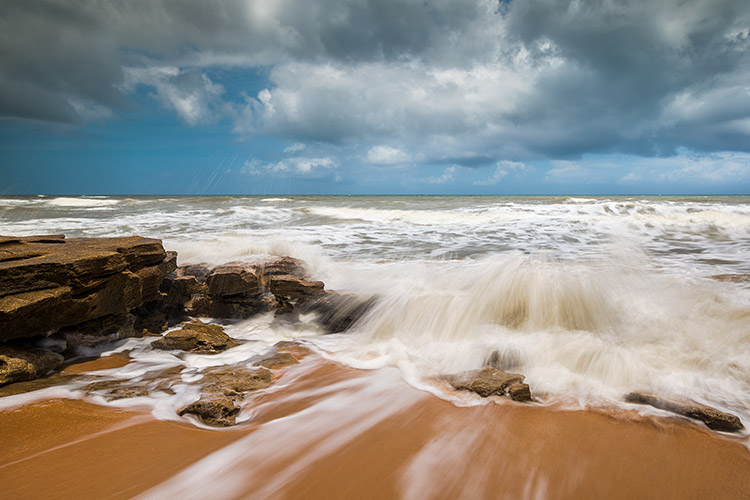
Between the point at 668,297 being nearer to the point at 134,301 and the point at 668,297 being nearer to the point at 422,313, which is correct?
the point at 422,313

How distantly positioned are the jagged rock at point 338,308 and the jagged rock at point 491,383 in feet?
6.39

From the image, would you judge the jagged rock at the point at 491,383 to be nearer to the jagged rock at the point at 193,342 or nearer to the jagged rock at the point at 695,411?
the jagged rock at the point at 695,411

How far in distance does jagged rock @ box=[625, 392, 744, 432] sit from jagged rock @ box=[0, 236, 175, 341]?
4850mm

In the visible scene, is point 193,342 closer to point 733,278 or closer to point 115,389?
point 115,389

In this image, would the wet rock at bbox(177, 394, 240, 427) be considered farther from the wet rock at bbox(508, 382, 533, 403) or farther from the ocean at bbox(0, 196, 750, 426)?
the wet rock at bbox(508, 382, 533, 403)

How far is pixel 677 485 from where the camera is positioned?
187 cm

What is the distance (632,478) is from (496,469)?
2.24ft

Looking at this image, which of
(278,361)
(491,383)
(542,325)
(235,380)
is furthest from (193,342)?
(542,325)

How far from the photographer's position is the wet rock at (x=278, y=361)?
3.59m

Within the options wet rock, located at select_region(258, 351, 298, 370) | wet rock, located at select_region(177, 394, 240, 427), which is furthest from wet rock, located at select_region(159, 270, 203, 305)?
wet rock, located at select_region(177, 394, 240, 427)

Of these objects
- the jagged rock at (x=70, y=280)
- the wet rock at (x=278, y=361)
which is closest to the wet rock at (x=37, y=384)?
the jagged rock at (x=70, y=280)

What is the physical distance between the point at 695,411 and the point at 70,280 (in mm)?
5208

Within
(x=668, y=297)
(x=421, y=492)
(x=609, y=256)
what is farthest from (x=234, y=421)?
(x=609, y=256)

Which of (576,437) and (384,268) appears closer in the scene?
(576,437)
